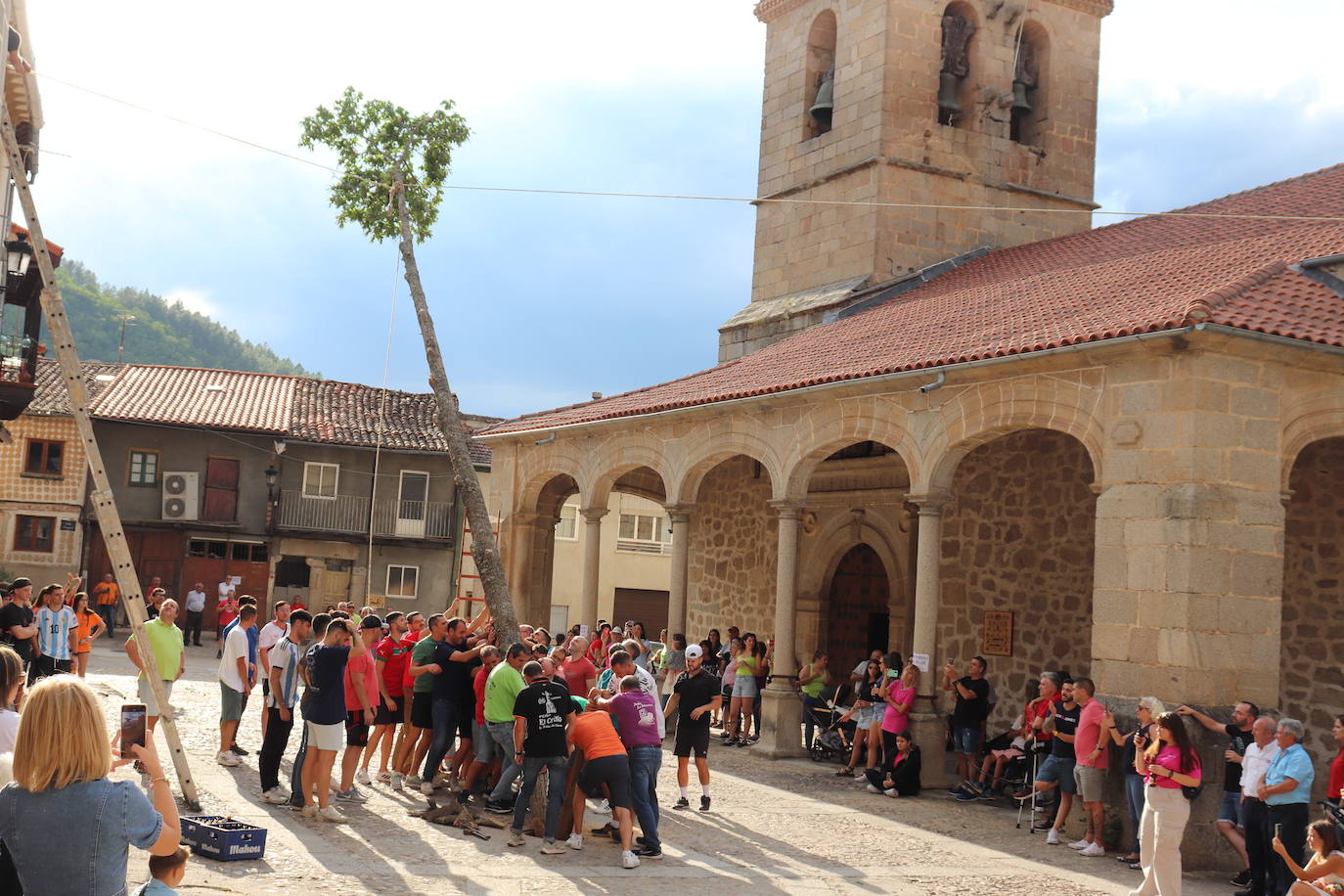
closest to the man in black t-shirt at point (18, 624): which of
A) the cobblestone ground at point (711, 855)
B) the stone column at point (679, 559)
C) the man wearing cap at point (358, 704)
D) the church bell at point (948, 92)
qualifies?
the cobblestone ground at point (711, 855)

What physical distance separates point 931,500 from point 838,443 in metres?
1.67

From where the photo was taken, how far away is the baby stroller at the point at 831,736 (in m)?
13.9

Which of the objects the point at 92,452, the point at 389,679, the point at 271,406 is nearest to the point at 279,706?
the point at 389,679

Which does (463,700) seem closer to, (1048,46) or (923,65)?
(923,65)

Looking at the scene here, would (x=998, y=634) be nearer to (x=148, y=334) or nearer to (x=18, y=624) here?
(x=18, y=624)

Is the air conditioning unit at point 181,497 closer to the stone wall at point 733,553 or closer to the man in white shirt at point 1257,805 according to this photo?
the stone wall at point 733,553

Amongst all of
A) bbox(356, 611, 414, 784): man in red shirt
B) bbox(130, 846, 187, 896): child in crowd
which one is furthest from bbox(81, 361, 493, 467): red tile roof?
bbox(130, 846, 187, 896): child in crowd

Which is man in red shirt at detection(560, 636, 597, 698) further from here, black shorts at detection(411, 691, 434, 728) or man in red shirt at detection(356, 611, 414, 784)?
man in red shirt at detection(356, 611, 414, 784)

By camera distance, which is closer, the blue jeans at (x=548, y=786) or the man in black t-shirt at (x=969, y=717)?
the blue jeans at (x=548, y=786)

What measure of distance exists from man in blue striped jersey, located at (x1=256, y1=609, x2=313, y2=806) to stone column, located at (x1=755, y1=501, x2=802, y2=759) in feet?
19.5

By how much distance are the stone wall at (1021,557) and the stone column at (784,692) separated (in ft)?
5.86

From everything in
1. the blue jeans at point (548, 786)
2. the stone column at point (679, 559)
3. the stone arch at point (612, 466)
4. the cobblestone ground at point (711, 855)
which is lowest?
the cobblestone ground at point (711, 855)

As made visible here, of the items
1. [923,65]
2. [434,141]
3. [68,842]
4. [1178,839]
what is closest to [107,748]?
[68,842]

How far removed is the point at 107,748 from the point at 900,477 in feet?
45.1
